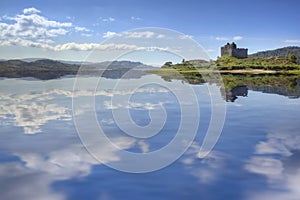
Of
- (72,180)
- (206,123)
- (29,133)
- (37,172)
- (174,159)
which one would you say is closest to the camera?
(72,180)

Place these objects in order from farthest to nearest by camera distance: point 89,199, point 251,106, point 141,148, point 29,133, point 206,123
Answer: point 251,106 → point 206,123 → point 29,133 → point 141,148 → point 89,199

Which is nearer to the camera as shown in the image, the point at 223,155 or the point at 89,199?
the point at 89,199

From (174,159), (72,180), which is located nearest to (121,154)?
(174,159)

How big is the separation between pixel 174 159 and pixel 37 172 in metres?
4.83

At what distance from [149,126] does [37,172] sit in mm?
8779

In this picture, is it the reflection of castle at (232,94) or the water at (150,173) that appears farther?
the reflection of castle at (232,94)

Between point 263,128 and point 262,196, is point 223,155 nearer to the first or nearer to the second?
point 262,196

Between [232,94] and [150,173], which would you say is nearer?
[150,173]

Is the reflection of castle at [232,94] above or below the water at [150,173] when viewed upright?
above

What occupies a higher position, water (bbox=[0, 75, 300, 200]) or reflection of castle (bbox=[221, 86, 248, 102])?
reflection of castle (bbox=[221, 86, 248, 102])

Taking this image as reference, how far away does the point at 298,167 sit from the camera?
12039 millimetres

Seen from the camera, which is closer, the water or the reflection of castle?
the water

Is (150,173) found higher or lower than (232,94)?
lower

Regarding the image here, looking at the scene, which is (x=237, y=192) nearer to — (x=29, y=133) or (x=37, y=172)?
(x=37, y=172)
